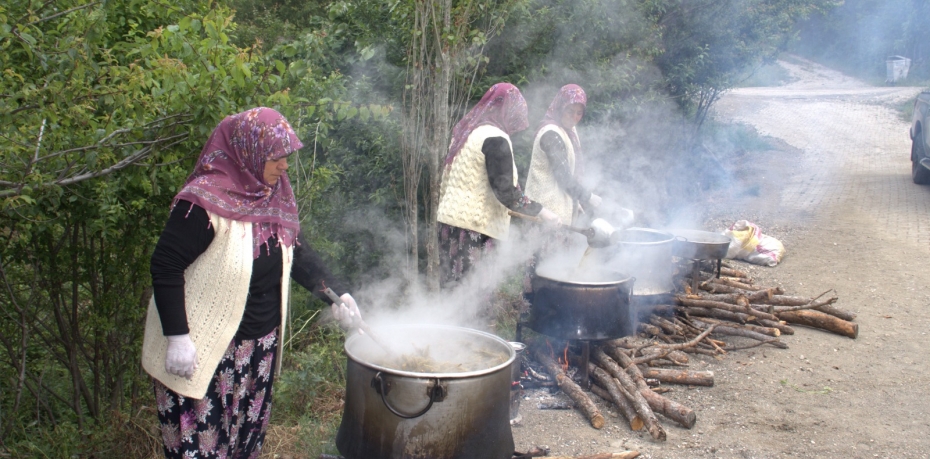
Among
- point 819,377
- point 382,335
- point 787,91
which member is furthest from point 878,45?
point 382,335

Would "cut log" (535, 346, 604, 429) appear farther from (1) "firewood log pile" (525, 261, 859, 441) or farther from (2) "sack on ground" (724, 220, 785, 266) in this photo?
(2) "sack on ground" (724, 220, 785, 266)

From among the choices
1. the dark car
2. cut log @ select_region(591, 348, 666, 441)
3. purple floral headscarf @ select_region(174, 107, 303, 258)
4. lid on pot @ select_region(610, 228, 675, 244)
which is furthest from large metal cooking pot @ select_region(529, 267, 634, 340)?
the dark car

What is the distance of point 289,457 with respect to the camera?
3.76 metres

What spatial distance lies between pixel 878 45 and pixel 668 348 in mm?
A: 31474

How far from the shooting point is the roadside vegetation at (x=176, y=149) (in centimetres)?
280

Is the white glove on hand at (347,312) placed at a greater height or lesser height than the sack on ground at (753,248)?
greater

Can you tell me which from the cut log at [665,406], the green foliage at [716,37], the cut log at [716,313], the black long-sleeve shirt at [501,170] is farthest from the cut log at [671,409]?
the green foliage at [716,37]

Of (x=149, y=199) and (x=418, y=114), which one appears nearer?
(x=149, y=199)

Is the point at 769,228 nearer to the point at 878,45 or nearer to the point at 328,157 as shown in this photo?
the point at 328,157

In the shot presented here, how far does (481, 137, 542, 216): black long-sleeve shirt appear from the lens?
454 centimetres

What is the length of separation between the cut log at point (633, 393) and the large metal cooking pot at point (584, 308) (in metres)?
0.26

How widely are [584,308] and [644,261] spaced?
4.25 feet

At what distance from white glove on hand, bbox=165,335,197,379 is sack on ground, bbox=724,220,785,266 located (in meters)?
7.47

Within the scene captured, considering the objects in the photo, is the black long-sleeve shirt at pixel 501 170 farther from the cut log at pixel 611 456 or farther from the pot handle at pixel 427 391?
the pot handle at pixel 427 391
